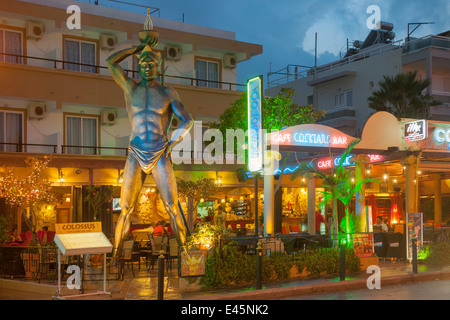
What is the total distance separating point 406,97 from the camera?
34.8 m

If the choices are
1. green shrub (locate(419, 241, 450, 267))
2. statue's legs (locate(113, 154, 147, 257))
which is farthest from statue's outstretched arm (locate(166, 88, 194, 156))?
green shrub (locate(419, 241, 450, 267))

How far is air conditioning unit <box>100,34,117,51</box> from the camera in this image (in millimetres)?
27719

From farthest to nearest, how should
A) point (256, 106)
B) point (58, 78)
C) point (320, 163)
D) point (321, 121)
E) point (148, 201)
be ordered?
point (321, 121)
point (148, 201)
point (58, 78)
point (320, 163)
point (256, 106)

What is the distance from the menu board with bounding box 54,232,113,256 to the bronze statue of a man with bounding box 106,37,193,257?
1634 mm

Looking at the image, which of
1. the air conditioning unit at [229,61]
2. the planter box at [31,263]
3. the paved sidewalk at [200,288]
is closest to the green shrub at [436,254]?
the paved sidewalk at [200,288]

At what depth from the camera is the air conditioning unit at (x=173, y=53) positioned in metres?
29.7

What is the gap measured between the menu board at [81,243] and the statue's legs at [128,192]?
1445 mm

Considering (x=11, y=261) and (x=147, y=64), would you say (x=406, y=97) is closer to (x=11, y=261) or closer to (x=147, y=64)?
(x=147, y=64)

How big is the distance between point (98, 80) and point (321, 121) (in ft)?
61.3

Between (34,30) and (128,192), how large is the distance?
585 inches

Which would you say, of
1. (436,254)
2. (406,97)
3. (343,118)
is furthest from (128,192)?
(343,118)
